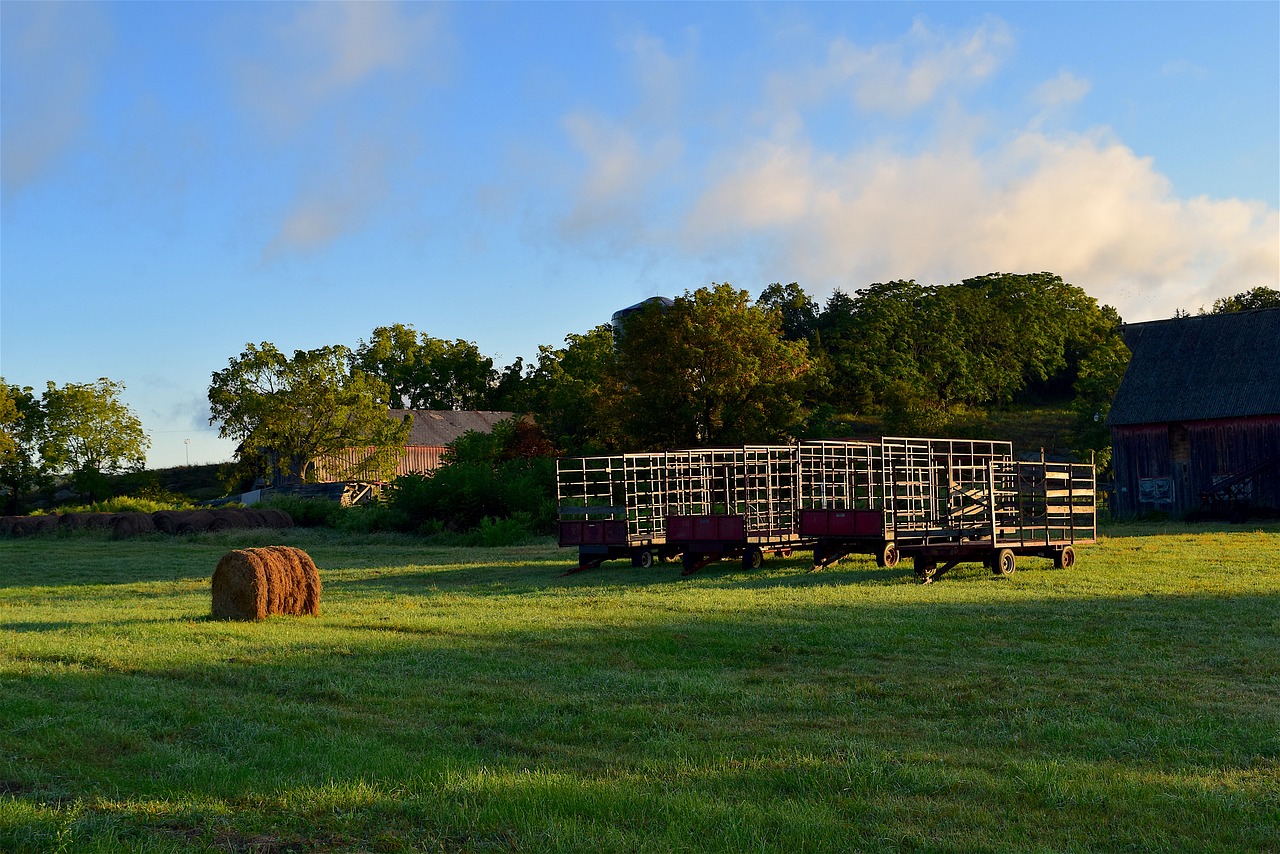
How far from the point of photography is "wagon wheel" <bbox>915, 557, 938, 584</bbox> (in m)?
21.5

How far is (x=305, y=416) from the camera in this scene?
235 ft

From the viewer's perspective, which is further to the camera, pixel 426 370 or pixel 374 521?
pixel 426 370

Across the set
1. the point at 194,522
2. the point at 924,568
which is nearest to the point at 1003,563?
the point at 924,568

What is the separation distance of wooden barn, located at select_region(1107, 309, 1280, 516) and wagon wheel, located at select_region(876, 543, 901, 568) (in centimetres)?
2576

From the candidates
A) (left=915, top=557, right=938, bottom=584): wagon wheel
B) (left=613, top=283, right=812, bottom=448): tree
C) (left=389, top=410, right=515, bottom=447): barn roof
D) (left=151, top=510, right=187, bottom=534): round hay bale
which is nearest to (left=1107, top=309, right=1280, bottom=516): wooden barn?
(left=613, top=283, right=812, bottom=448): tree

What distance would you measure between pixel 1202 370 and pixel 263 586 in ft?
141

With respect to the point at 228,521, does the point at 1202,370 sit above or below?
above

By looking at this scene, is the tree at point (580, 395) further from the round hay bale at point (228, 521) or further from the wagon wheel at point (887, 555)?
the wagon wheel at point (887, 555)

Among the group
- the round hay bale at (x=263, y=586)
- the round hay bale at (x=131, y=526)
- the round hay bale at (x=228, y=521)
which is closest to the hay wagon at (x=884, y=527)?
the round hay bale at (x=263, y=586)

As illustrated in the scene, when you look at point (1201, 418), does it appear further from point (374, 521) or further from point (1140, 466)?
point (374, 521)

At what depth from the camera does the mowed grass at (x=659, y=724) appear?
21.7 ft

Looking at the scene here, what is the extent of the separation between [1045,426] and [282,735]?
78486 millimetres

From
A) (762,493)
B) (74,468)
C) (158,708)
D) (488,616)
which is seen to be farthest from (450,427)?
(158,708)

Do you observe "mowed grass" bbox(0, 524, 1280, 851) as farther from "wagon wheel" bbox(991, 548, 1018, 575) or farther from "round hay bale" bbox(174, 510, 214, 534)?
"round hay bale" bbox(174, 510, 214, 534)
